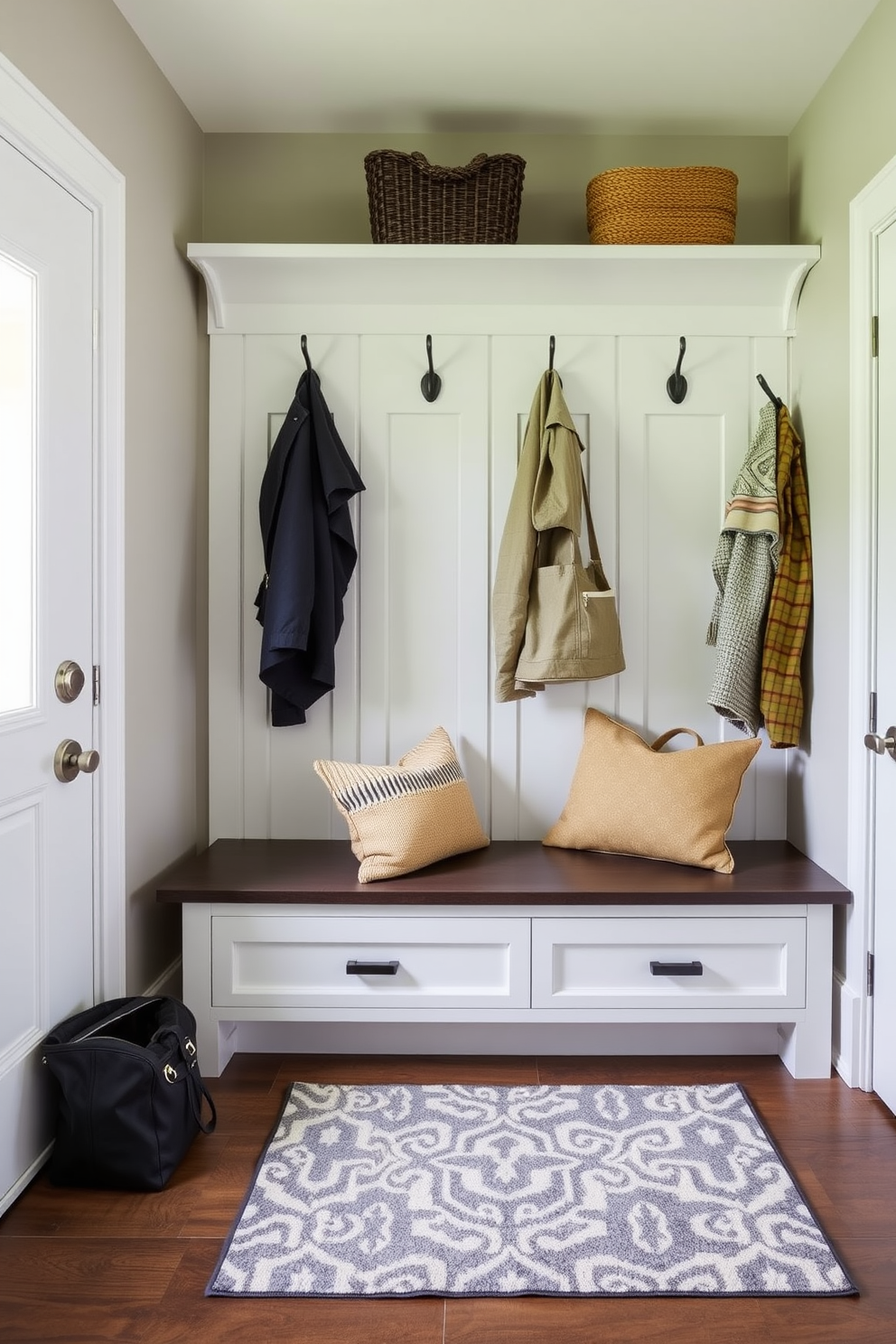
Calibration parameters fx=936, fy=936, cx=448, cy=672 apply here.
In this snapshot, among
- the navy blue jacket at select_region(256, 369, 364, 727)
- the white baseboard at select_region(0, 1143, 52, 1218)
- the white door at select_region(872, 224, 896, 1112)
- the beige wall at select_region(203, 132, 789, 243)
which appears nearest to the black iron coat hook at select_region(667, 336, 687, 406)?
the beige wall at select_region(203, 132, 789, 243)

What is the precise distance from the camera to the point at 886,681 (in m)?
2.08

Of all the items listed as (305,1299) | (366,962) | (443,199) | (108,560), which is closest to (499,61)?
(443,199)

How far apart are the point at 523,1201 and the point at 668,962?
693 mm

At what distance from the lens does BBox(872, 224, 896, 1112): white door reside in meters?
2.04

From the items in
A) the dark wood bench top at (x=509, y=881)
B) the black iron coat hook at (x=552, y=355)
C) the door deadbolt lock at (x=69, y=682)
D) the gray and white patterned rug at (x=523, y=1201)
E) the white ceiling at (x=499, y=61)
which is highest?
the white ceiling at (x=499, y=61)

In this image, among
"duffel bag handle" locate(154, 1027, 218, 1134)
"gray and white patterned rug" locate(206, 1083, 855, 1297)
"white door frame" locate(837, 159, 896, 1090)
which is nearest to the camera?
"gray and white patterned rug" locate(206, 1083, 855, 1297)

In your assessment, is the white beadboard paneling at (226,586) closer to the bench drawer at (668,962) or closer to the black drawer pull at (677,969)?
the bench drawer at (668,962)

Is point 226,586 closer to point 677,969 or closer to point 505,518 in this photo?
point 505,518

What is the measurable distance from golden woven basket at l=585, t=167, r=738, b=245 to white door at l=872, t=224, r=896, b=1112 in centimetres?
51

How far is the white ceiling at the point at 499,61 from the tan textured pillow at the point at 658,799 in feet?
5.47

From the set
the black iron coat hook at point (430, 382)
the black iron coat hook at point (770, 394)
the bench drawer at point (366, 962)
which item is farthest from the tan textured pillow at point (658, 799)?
the black iron coat hook at point (430, 382)

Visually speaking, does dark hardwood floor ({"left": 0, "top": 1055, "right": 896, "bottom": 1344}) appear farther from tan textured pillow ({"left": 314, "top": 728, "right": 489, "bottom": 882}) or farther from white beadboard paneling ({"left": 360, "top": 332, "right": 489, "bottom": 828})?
white beadboard paneling ({"left": 360, "top": 332, "right": 489, "bottom": 828})

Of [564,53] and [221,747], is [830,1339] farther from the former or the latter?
[564,53]

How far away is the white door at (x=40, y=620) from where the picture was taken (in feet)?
5.63
